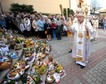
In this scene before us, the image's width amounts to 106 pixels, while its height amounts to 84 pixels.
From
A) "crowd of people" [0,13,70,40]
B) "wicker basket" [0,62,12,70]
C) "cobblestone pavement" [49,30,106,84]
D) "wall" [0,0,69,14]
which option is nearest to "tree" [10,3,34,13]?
"wall" [0,0,69,14]

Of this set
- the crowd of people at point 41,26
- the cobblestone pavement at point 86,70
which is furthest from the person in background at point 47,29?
the cobblestone pavement at point 86,70

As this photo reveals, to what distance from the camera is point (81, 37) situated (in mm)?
4145

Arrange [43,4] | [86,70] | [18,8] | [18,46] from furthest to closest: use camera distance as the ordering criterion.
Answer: [43,4]
[18,8]
[18,46]
[86,70]

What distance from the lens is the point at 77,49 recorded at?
14.2ft

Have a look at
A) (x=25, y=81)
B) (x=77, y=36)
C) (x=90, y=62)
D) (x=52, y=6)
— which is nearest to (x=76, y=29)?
(x=77, y=36)

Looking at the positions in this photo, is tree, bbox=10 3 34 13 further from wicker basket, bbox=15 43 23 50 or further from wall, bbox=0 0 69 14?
wicker basket, bbox=15 43 23 50

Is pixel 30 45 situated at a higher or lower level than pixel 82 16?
lower

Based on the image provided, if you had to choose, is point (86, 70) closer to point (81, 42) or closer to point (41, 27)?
point (81, 42)

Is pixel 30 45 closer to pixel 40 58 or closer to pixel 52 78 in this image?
pixel 40 58

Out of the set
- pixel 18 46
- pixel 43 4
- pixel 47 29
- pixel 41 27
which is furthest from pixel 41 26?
pixel 43 4

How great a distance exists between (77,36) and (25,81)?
2.32 m

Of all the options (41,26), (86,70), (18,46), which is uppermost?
(41,26)

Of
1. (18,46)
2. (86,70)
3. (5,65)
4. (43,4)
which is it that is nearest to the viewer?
(5,65)

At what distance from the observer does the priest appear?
3973 millimetres
